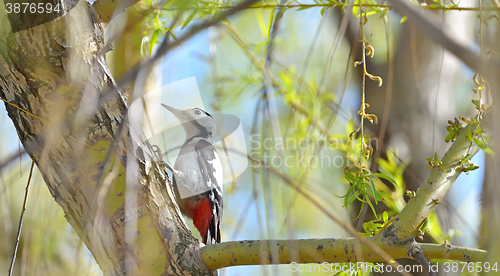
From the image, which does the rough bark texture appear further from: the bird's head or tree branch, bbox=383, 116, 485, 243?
the bird's head

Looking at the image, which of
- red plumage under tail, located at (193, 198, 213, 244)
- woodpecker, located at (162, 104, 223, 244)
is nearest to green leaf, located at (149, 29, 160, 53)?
woodpecker, located at (162, 104, 223, 244)

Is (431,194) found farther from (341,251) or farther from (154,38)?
(154,38)

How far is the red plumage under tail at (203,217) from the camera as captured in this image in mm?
2697

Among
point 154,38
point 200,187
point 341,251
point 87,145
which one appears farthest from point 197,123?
point 341,251

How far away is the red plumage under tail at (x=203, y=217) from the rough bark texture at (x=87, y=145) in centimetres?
125

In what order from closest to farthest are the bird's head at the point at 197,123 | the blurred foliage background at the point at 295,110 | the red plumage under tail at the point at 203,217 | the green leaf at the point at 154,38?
the blurred foliage background at the point at 295,110
the green leaf at the point at 154,38
the red plumage under tail at the point at 203,217
the bird's head at the point at 197,123

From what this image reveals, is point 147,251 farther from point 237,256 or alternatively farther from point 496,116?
point 496,116

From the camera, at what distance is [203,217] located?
2.70 metres

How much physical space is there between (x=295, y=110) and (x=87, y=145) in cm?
72

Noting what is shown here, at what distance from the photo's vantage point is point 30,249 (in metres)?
1.29

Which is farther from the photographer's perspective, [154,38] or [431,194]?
[154,38]

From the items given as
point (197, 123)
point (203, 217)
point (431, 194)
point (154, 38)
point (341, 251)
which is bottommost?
point (203, 217)

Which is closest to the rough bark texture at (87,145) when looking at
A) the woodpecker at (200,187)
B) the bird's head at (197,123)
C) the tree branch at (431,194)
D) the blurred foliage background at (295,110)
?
the blurred foliage background at (295,110)

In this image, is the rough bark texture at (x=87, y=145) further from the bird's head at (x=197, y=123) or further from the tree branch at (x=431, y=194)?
the bird's head at (x=197, y=123)
